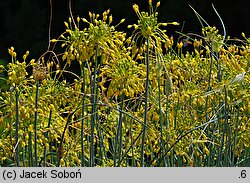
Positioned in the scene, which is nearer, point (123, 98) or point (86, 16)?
point (123, 98)

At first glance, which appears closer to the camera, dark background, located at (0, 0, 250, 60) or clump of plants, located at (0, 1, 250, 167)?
clump of plants, located at (0, 1, 250, 167)

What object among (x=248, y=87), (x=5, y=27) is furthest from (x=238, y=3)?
(x=248, y=87)

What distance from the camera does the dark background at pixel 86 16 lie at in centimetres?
752

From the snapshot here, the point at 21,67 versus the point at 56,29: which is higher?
the point at 56,29

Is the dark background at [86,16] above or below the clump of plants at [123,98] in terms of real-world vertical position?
above

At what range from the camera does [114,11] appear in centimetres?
779

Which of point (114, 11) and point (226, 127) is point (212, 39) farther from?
point (114, 11)

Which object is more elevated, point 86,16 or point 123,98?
point 86,16

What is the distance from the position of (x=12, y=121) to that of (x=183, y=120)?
0.74 meters

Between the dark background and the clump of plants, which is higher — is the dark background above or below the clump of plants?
above

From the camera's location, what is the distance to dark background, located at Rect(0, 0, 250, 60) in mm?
7520

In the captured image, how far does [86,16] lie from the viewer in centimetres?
799

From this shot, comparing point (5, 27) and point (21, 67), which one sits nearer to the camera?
point (21, 67)

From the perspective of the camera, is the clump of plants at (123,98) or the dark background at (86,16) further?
the dark background at (86,16)
